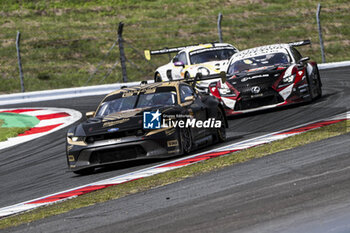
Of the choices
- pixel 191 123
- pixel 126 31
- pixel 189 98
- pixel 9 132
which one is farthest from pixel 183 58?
pixel 126 31

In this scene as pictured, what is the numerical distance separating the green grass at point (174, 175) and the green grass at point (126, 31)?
17.5 metres

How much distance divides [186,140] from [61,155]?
8.23ft

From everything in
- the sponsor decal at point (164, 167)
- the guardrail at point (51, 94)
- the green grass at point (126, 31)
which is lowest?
the green grass at point (126, 31)

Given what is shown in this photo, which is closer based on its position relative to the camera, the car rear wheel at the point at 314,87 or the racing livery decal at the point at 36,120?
the racing livery decal at the point at 36,120

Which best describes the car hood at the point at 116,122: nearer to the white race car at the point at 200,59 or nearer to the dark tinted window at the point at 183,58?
the white race car at the point at 200,59

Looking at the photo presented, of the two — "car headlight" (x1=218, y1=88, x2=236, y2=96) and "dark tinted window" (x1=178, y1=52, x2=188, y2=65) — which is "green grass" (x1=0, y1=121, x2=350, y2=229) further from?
"dark tinted window" (x1=178, y1=52, x2=188, y2=65)

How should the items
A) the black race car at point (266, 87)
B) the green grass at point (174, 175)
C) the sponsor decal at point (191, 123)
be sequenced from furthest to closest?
1. the black race car at point (266, 87)
2. the sponsor decal at point (191, 123)
3. the green grass at point (174, 175)

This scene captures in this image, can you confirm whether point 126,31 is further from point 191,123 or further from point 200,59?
point 191,123

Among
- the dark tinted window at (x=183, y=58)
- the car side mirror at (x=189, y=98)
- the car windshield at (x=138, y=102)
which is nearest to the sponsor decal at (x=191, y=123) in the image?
the car side mirror at (x=189, y=98)

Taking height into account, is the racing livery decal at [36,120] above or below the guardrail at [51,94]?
above

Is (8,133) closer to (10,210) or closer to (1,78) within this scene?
(10,210)

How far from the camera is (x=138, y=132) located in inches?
358

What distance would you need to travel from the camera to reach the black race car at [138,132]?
358 inches

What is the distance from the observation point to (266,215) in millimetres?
5188
